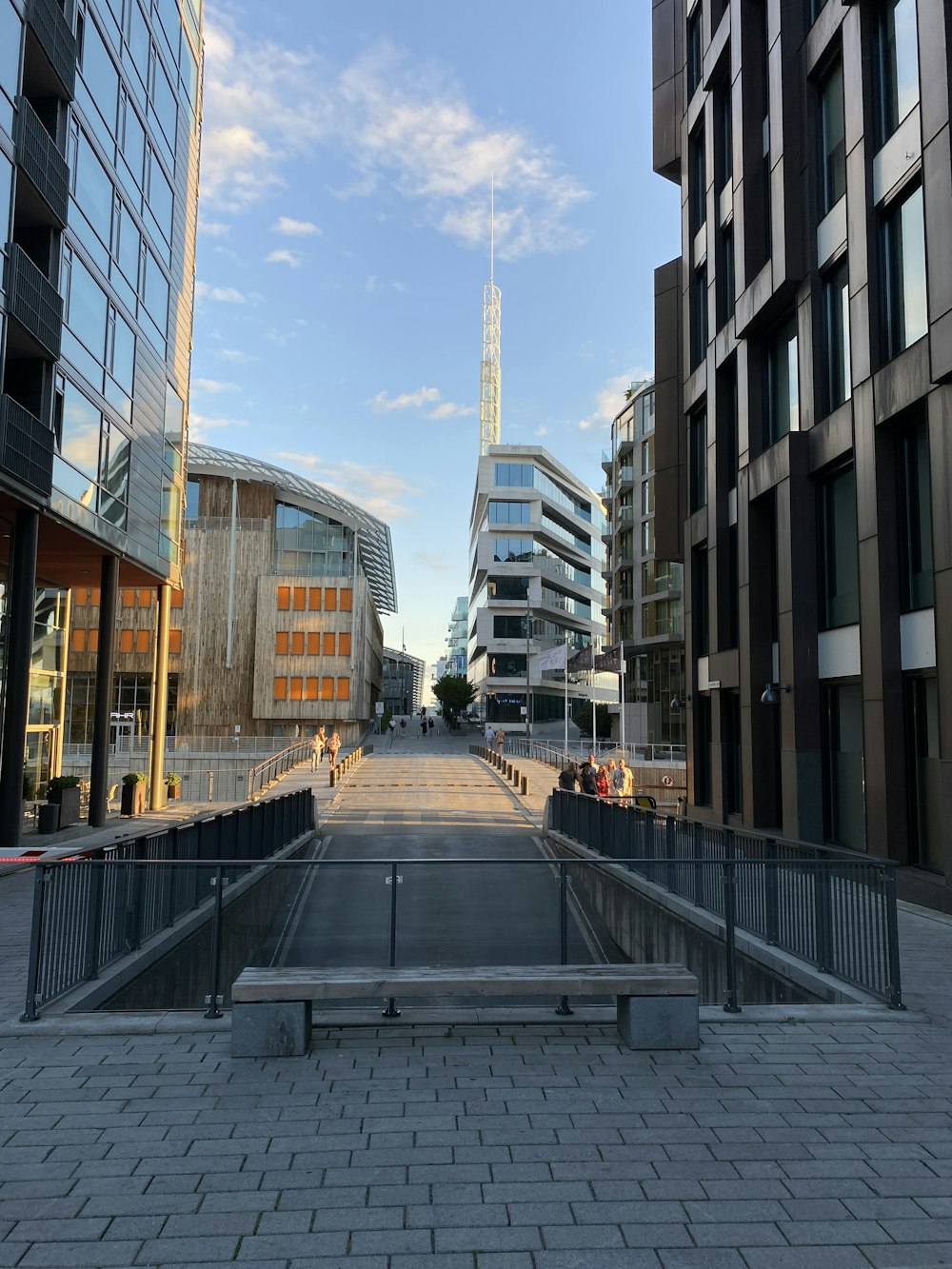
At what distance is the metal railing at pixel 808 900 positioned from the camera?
7.39 metres

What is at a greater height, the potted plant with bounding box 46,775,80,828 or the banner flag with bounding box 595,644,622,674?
the banner flag with bounding box 595,644,622,674

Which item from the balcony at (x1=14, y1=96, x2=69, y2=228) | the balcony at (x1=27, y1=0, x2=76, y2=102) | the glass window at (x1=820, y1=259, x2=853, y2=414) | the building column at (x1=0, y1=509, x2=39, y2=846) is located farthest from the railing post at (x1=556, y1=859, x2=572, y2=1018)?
the balcony at (x1=27, y1=0, x2=76, y2=102)

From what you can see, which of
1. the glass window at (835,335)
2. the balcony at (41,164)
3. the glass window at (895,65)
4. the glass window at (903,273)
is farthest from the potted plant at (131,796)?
the glass window at (895,65)

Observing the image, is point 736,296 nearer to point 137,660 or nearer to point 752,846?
point 752,846

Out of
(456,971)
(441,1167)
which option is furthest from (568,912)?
(441,1167)

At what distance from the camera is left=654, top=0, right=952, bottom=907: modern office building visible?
42.5 ft

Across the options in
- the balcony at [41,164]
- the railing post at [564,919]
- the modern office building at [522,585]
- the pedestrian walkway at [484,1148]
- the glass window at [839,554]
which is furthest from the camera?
the modern office building at [522,585]

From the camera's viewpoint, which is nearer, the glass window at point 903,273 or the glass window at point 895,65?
the glass window at point 903,273

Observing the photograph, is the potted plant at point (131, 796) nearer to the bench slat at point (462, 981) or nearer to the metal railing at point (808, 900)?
the metal railing at point (808, 900)

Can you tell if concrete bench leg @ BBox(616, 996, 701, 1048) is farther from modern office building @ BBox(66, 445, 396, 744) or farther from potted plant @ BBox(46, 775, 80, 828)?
modern office building @ BBox(66, 445, 396, 744)

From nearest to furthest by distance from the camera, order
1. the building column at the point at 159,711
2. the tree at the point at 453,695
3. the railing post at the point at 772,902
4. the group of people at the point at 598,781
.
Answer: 1. the railing post at the point at 772,902
2. the group of people at the point at 598,781
3. the building column at the point at 159,711
4. the tree at the point at 453,695

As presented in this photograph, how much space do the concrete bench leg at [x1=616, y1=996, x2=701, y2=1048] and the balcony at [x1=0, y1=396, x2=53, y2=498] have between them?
14585 mm

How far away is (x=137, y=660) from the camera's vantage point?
199 feet

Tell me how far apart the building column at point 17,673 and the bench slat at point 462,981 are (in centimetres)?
1255
